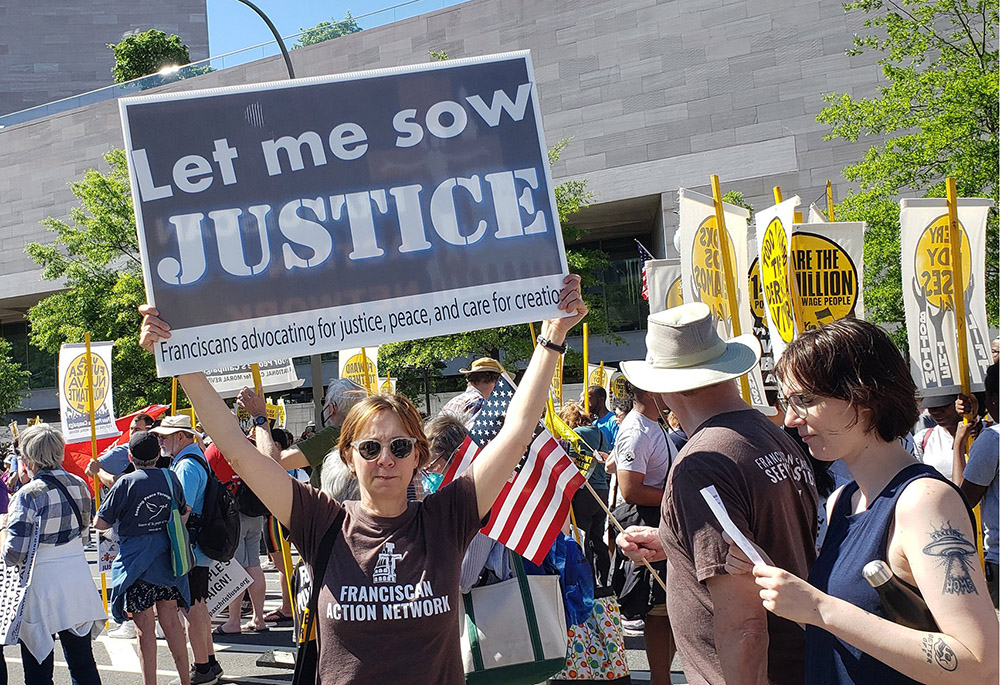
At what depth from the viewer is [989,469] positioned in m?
5.46

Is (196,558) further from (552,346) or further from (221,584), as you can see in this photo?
(552,346)

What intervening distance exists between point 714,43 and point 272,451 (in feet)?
85.7

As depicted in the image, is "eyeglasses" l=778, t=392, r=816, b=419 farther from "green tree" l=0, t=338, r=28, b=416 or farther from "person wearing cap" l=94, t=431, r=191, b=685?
"green tree" l=0, t=338, r=28, b=416

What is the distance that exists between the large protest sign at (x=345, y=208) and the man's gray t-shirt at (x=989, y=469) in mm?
3389

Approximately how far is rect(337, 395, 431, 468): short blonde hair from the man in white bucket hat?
726 mm

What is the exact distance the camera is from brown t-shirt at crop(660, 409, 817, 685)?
267 centimetres

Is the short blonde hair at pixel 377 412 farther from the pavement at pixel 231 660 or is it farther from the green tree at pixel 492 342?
the green tree at pixel 492 342

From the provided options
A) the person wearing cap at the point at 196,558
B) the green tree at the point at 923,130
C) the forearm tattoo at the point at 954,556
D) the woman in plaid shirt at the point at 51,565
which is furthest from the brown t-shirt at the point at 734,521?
the green tree at the point at 923,130

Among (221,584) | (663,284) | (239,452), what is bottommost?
(221,584)

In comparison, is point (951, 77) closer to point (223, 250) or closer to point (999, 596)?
point (999, 596)

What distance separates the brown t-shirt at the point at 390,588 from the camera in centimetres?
273

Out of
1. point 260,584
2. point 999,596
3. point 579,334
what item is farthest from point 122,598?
point 579,334

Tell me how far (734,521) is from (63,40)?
67941 millimetres

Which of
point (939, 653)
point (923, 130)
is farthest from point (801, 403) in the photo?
point (923, 130)
